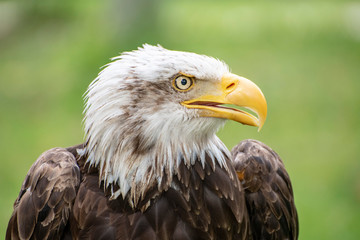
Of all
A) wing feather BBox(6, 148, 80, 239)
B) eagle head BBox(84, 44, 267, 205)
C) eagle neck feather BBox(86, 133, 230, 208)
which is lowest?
wing feather BBox(6, 148, 80, 239)

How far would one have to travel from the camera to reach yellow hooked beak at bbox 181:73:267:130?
333 cm

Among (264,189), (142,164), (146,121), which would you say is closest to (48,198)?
(142,164)

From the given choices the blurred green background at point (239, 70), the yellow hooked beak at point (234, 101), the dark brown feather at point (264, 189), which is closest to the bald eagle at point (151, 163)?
the yellow hooked beak at point (234, 101)

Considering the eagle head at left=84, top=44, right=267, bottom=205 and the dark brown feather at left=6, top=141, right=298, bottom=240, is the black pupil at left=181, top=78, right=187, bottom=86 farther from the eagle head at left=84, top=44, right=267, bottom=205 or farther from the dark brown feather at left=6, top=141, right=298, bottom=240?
the dark brown feather at left=6, top=141, right=298, bottom=240

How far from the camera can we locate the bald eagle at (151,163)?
3.36 meters

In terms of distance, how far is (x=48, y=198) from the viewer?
3504mm

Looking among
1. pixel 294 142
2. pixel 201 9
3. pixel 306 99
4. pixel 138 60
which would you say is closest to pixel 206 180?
pixel 138 60

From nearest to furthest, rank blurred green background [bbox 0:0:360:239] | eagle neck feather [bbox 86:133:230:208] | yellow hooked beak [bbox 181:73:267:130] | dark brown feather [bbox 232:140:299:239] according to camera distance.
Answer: yellow hooked beak [bbox 181:73:267:130]
eagle neck feather [bbox 86:133:230:208]
dark brown feather [bbox 232:140:299:239]
blurred green background [bbox 0:0:360:239]

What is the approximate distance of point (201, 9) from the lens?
1451 cm

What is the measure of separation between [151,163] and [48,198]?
2.08 ft

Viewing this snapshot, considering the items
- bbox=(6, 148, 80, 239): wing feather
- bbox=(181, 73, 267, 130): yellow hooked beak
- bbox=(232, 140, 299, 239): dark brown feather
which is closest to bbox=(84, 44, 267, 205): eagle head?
bbox=(181, 73, 267, 130): yellow hooked beak

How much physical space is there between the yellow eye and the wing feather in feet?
2.68

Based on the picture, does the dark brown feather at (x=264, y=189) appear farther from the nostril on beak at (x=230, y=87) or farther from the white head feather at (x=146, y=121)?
the nostril on beak at (x=230, y=87)

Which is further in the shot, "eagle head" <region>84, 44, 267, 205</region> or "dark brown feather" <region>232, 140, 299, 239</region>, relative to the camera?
"dark brown feather" <region>232, 140, 299, 239</region>
